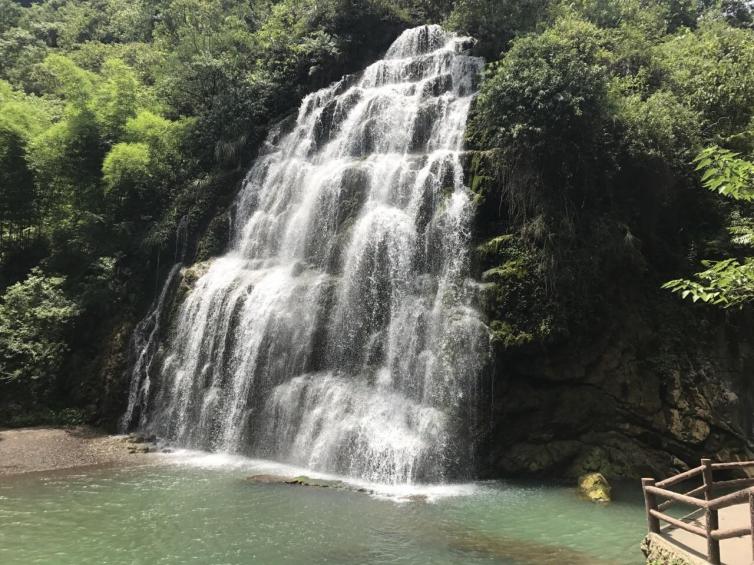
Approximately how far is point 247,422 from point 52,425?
27.3ft

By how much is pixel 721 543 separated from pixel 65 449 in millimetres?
18062

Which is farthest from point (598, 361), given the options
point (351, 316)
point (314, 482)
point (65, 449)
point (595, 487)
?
point (65, 449)

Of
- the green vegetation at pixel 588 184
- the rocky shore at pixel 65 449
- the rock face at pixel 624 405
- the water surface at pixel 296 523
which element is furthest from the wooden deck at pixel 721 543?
the rocky shore at pixel 65 449

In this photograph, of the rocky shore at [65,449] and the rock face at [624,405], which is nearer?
the rock face at [624,405]

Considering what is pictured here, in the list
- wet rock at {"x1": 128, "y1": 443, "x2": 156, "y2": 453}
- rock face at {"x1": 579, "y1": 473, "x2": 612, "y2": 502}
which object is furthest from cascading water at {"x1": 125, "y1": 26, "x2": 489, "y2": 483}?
rock face at {"x1": 579, "y1": 473, "x2": 612, "y2": 502}

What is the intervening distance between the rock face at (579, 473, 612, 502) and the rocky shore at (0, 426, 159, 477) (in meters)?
12.6

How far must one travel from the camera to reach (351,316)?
56.1 ft

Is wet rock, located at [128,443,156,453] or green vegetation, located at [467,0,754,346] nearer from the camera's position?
green vegetation, located at [467,0,754,346]

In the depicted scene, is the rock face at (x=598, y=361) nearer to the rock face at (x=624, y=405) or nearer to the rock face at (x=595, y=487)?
the rock face at (x=624, y=405)

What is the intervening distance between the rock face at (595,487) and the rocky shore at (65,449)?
494 inches

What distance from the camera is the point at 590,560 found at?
8922 mm

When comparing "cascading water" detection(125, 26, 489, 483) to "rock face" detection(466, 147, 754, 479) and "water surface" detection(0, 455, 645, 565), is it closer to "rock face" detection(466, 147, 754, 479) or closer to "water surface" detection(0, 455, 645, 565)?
"rock face" detection(466, 147, 754, 479)

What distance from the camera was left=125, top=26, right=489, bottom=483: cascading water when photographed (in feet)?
48.5

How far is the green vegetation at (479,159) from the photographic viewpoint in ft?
51.7
